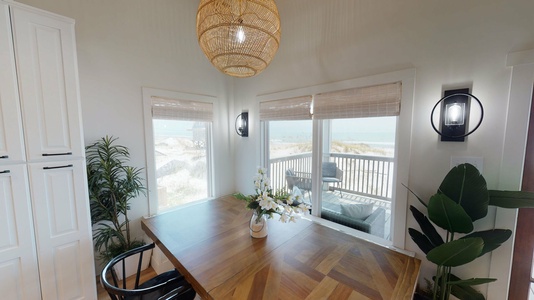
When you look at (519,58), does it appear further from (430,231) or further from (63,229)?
(63,229)

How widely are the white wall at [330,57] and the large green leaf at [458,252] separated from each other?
0.51 meters

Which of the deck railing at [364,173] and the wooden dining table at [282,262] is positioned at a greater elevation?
the deck railing at [364,173]

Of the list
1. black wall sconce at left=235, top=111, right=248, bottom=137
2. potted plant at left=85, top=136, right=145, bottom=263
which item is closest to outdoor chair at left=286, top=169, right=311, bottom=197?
black wall sconce at left=235, top=111, right=248, bottom=137

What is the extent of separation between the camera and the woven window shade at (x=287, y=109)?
7.40 ft

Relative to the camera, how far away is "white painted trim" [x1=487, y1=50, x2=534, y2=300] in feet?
3.96

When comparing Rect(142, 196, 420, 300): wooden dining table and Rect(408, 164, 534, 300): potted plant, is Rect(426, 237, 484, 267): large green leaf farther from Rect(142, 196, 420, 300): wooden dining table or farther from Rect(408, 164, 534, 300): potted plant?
Rect(142, 196, 420, 300): wooden dining table

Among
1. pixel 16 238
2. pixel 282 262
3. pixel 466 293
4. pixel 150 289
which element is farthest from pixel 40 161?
pixel 466 293

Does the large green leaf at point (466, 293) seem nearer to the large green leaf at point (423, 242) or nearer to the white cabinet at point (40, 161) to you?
the large green leaf at point (423, 242)

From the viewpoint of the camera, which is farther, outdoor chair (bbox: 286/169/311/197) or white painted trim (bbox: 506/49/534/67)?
outdoor chair (bbox: 286/169/311/197)

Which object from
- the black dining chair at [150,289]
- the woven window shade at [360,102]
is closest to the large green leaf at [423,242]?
the woven window shade at [360,102]

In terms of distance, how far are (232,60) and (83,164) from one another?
1.54 meters

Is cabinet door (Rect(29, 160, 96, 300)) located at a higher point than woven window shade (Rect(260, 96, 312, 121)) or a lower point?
lower

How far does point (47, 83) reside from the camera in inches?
57.4

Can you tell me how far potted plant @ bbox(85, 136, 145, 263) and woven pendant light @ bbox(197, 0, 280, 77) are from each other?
158 cm
